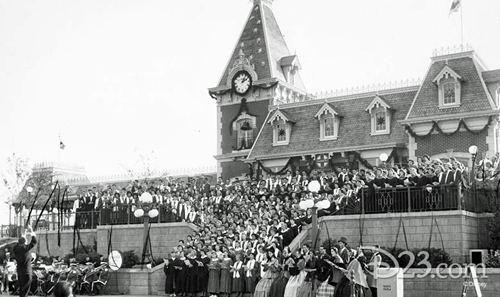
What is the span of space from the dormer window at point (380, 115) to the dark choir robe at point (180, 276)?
13062 mm

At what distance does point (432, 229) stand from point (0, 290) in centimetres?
1750

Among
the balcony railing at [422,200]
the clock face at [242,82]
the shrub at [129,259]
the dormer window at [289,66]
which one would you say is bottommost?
the shrub at [129,259]

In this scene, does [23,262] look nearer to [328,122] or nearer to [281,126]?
[328,122]

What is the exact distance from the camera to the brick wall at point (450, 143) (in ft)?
105

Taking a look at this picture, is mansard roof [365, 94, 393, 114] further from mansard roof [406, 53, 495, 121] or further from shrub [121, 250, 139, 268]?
shrub [121, 250, 139, 268]

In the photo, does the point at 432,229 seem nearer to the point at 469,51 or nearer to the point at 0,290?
the point at 469,51

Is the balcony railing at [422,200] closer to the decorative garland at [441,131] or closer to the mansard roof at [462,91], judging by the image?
the decorative garland at [441,131]

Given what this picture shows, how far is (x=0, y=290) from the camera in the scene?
30.2 metres

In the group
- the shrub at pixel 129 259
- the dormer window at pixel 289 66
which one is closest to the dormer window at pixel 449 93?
the dormer window at pixel 289 66

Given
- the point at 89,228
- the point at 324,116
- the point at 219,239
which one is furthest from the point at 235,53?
the point at 219,239

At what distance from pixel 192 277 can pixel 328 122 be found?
46.0ft

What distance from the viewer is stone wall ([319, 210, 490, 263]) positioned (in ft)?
78.2

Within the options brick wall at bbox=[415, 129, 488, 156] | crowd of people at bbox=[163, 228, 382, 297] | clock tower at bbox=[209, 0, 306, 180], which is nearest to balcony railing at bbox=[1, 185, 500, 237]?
crowd of people at bbox=[163, 228, 382, 297]

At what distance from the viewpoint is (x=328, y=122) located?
1480 inches
